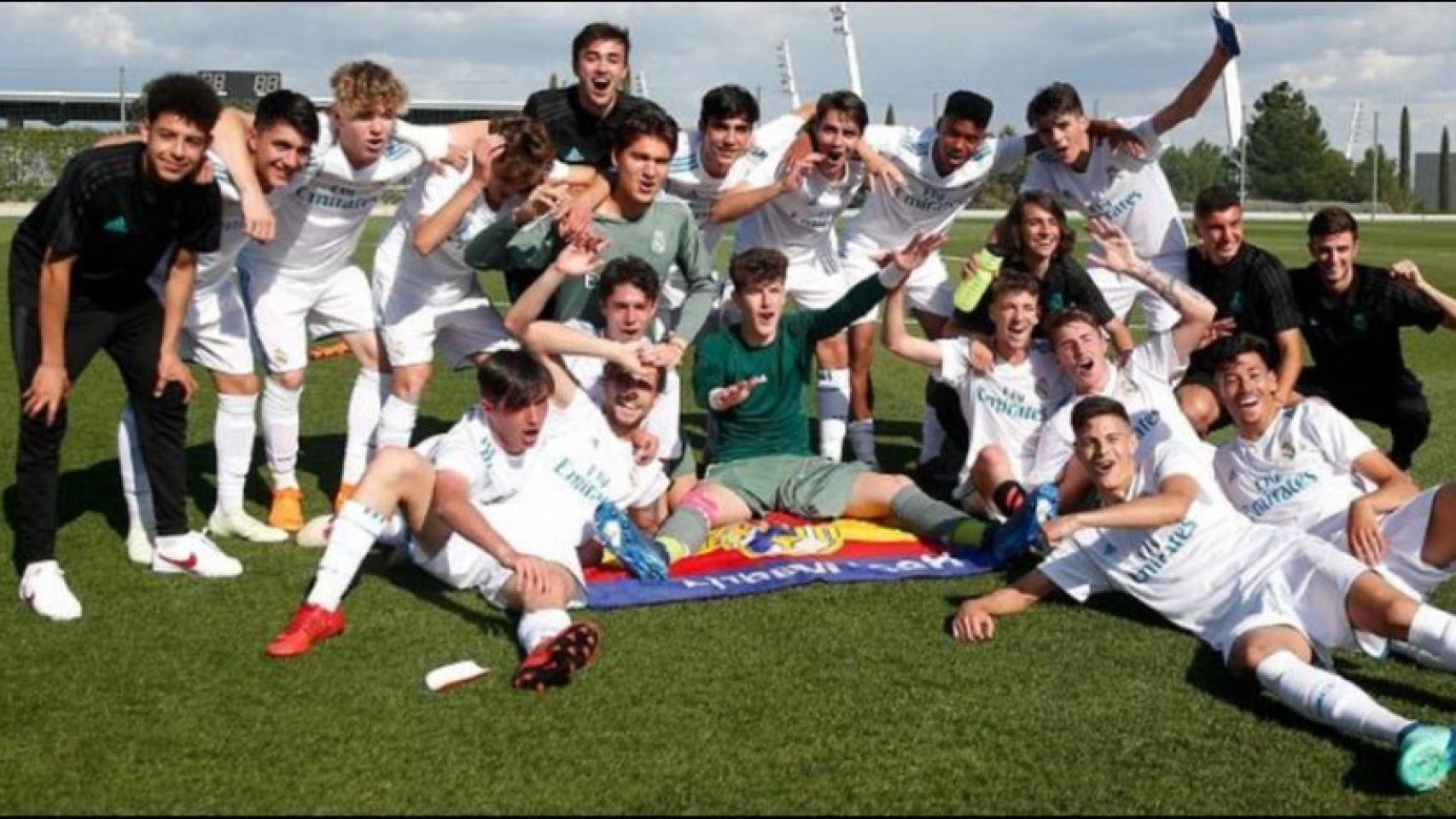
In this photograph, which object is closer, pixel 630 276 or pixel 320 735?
pixel 320 735

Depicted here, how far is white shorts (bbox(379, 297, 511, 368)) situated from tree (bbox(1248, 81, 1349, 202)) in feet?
196

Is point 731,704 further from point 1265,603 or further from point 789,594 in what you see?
point 1265,603

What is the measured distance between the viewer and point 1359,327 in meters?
7.19

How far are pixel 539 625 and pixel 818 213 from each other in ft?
12.5

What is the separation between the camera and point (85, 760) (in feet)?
12.9

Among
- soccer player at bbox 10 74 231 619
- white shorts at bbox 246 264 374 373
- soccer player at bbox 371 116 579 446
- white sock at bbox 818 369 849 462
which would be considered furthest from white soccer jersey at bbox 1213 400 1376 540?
white shorts at bbox 246 264 374 373

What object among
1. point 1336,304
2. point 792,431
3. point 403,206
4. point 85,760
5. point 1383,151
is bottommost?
point 85,760

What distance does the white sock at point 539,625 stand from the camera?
4766 mm

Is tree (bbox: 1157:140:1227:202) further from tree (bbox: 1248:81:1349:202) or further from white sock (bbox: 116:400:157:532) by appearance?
white sock (bbox: 116:400:157:532)

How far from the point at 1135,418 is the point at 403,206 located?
3.67 metres

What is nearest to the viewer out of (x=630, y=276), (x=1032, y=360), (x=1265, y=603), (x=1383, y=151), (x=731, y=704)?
(x=731, y=704)

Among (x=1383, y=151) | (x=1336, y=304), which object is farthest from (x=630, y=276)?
(x=1383, y=151)

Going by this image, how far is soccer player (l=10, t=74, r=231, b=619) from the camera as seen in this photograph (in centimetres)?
523

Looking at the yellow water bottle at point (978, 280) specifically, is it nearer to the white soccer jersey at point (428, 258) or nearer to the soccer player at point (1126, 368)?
the soccer player at point (1126, 368)
